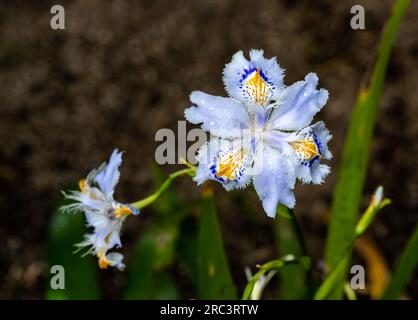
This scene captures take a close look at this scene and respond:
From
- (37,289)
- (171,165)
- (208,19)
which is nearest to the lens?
(37,289)

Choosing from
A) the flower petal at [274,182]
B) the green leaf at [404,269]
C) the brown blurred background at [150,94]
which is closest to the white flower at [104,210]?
the flower petal at [274,182]

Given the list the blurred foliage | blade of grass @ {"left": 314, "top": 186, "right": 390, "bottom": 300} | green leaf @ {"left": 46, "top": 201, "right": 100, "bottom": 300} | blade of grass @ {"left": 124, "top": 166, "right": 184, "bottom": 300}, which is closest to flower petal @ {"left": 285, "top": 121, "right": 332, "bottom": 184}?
blade of grass @ {"left": 314, "top": 186, "right": 390, "bottom": 300}

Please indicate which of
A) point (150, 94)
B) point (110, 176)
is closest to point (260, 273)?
point (110, 176)

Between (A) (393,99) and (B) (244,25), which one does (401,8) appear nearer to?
(A) (393,99)

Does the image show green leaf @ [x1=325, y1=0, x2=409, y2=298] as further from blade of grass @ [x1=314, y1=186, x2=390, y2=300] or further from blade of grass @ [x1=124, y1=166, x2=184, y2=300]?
blade of grass @ [x1=124, y1=166, x2=184, y2=300]

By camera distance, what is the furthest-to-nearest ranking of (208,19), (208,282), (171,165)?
1. (208,19)
2. (171,165)
3. (208,282)

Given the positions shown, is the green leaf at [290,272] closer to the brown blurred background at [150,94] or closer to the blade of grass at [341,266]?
the blade of grass at [341,266]
